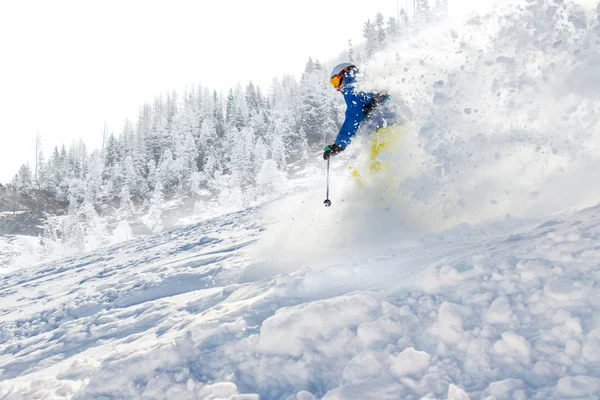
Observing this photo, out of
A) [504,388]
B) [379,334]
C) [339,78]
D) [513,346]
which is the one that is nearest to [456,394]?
[504,388]

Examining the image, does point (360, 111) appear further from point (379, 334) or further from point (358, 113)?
point (379, 334)

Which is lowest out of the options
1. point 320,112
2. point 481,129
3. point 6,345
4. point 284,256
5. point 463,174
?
point 6,345

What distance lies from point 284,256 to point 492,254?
2.75 meters

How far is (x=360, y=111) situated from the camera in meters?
6.02

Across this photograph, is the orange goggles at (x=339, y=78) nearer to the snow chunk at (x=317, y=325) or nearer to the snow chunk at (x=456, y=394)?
the snow chunk at (x=317, y=325)

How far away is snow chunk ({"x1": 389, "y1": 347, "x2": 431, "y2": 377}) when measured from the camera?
223 centimetres

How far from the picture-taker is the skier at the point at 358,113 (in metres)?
5.94

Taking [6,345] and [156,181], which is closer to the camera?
[6,345]

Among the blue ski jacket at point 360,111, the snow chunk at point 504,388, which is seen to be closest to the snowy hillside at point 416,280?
the snow chunk at point 504,388

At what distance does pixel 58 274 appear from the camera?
8672 millimetres

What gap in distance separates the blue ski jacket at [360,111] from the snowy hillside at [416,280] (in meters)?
0.21

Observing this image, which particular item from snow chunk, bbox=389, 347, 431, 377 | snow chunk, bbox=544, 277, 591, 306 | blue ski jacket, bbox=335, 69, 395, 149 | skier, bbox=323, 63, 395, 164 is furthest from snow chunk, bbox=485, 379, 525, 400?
blue ski jacket, bbox=335, 69, 395, 149

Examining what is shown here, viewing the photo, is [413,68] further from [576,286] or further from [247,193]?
[247,193]

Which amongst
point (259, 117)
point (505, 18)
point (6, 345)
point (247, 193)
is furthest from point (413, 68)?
point (259, 117)
